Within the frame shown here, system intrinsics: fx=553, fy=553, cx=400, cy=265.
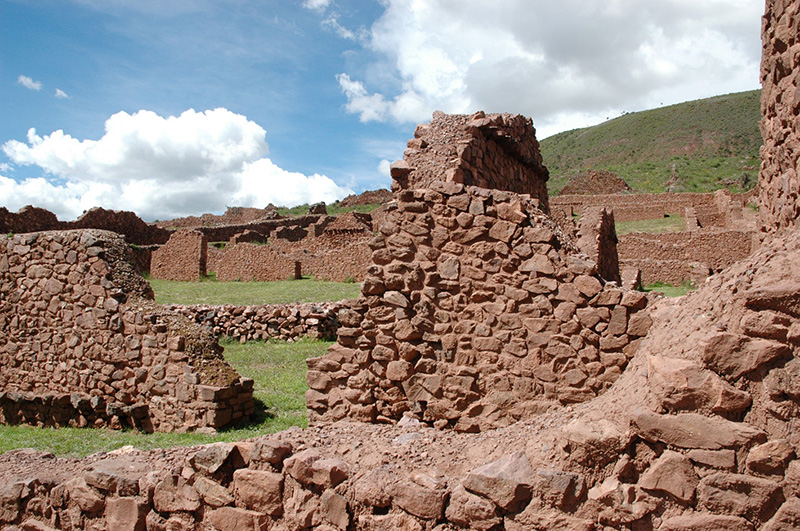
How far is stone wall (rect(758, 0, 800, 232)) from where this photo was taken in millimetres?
3971

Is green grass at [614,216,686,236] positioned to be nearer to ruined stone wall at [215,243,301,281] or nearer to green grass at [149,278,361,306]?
green grass at [149,278,361,306]

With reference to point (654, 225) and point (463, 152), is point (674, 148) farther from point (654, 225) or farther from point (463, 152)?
point (463, 152)

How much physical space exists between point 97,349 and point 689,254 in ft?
68.2

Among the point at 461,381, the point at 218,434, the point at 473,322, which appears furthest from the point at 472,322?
the point at 218,434

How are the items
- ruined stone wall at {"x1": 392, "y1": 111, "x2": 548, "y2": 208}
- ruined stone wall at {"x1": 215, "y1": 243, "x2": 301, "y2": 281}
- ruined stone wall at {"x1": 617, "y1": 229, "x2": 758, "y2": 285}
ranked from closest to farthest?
ruined stone wall at {"x1": 392, "y1": 111, "x2": 548, "y2": 208} < ruined stone wall at {"x1": 617, "y1": 229, "x2": 758, "y2": 285} < ruined stone wall at {"x1": 215, "y1": 243, "x2": 301, "y2": 281}

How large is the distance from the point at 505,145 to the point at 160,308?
5.75m

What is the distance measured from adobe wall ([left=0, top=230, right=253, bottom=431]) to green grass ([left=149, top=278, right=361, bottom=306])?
6.66 metres

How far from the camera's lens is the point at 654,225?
103 feet

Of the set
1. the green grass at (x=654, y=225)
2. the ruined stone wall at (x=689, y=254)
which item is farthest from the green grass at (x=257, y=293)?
the green grass at (x=654, y=225)

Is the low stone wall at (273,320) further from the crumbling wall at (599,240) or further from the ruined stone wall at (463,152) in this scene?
the ruined stone wall at (463,152)

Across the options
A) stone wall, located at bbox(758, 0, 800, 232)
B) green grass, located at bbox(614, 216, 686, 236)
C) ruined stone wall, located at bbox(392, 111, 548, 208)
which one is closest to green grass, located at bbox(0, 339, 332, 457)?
ruined stone wall, located at bbox(392, 111, 548, 208)

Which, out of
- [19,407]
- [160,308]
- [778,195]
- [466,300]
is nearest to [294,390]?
[160,308]

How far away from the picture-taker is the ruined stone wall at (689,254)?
20.5 meters

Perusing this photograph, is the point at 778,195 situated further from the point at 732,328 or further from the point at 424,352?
the point at 424,352
